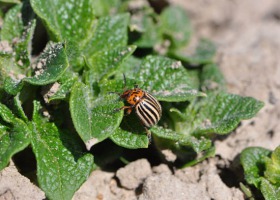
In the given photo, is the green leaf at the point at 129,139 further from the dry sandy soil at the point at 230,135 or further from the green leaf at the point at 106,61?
the green leaf at the point at 106,61

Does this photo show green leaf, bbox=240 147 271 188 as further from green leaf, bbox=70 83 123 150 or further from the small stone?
green leaf, bbox=70 83 123 150

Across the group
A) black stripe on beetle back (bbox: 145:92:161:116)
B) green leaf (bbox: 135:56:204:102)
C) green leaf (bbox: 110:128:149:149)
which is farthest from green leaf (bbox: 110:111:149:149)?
green leaf (bbox: 135:56:204:102)

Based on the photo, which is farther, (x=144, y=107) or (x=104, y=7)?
(x=104, y=7)

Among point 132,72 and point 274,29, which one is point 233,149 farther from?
point 274,29

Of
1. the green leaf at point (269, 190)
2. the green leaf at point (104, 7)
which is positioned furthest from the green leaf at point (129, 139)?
the green leaf at point (104, 7)

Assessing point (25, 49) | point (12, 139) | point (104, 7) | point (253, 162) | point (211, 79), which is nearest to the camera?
point (12, 139)

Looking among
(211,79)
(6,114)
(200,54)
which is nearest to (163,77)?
(211,79)

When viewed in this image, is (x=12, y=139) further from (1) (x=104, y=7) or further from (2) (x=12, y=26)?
(1) (x=104, y=7)

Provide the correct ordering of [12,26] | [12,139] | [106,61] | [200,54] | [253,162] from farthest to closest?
1. [200,54]
2. [12,26]
3. [106,61]
4. [253,162]
5. [12,139]
